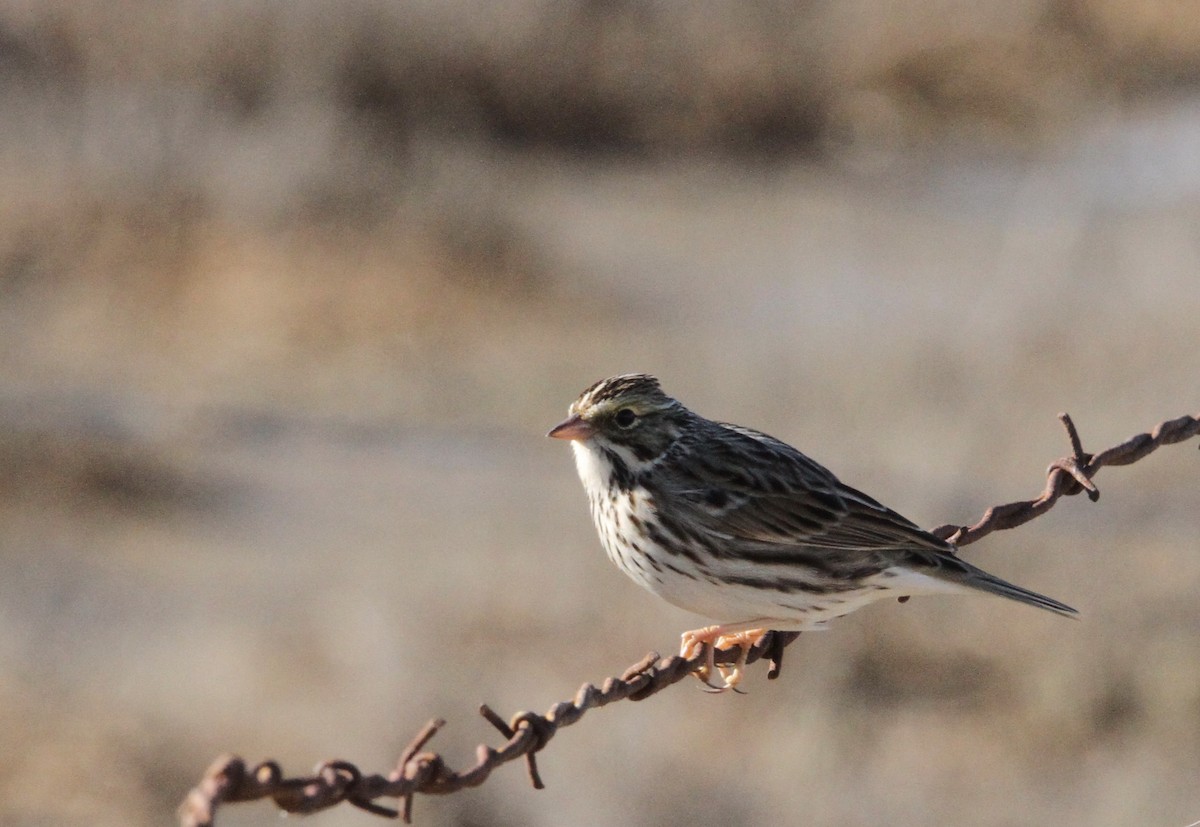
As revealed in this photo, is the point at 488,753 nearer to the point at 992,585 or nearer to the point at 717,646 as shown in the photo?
the point at 717,646

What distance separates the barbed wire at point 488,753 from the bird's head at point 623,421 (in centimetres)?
89

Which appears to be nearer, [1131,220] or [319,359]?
[1131,220]

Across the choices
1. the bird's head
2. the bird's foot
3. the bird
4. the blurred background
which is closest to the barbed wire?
the bird's foot

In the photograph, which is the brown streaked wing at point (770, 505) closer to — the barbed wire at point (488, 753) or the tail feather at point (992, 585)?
the tail feather at point (992, 585)

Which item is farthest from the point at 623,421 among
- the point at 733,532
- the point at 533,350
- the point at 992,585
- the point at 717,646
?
the point at 533,350

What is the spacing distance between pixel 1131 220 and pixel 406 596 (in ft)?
29.5

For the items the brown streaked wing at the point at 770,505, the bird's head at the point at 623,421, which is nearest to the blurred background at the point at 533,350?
the brown streaked wing at the point at 770,505

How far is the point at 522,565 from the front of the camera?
1938cm

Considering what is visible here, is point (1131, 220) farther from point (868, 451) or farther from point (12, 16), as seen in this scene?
point (12, 16)

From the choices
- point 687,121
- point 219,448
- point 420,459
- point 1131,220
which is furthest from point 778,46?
point 219,448

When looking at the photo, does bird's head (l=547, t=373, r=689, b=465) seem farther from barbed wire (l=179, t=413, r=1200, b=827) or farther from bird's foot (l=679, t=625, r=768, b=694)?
barbed wire (l=179, t=413, r=1200, b=827)

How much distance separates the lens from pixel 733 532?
6730 mm

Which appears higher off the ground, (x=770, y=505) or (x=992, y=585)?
(x=770, y=505)

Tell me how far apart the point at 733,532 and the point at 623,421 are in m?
0.65
